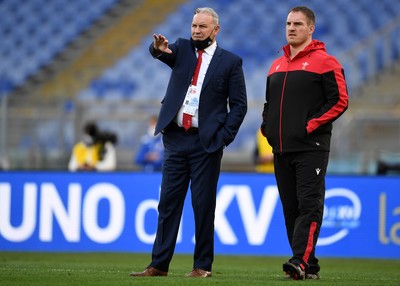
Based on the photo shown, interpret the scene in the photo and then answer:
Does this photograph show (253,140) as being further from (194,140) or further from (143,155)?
(194,140)

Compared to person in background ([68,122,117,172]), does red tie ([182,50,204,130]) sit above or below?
above

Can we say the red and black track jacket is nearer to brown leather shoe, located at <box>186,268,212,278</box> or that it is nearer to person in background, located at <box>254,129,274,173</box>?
brown leather shoe, located at <box>186,268,212,278</box>

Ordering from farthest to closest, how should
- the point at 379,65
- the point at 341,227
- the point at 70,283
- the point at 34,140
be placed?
the point at 379,65 < the point at 34,140 < the point at 341,227 < the point at 70,283

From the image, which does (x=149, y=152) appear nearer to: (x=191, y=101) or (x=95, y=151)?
(x=95, y=151)

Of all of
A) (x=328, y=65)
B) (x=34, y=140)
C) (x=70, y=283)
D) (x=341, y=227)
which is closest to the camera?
(x=70, y=283)

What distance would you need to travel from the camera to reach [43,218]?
12.8m

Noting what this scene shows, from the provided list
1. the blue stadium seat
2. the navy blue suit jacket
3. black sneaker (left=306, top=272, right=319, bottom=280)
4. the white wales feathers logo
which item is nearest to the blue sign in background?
the white wales feathers logo

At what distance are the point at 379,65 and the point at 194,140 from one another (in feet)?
45.5

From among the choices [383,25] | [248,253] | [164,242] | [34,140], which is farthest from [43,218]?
[383,25]

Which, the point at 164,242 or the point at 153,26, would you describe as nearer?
the point at 164,242

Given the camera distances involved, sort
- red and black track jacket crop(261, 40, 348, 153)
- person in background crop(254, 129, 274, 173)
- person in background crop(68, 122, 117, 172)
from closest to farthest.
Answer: red and black track jacket crop(261, 40, 348, 153) < person in background crop(254, 129, 274, 173) < person in background crop(68, 122, 117, 172)

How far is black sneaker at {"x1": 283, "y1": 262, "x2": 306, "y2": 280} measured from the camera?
23.6 feet

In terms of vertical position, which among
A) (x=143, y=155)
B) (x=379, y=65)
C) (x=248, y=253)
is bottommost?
(x=248, y=253)

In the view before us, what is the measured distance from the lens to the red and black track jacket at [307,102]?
7.46m
